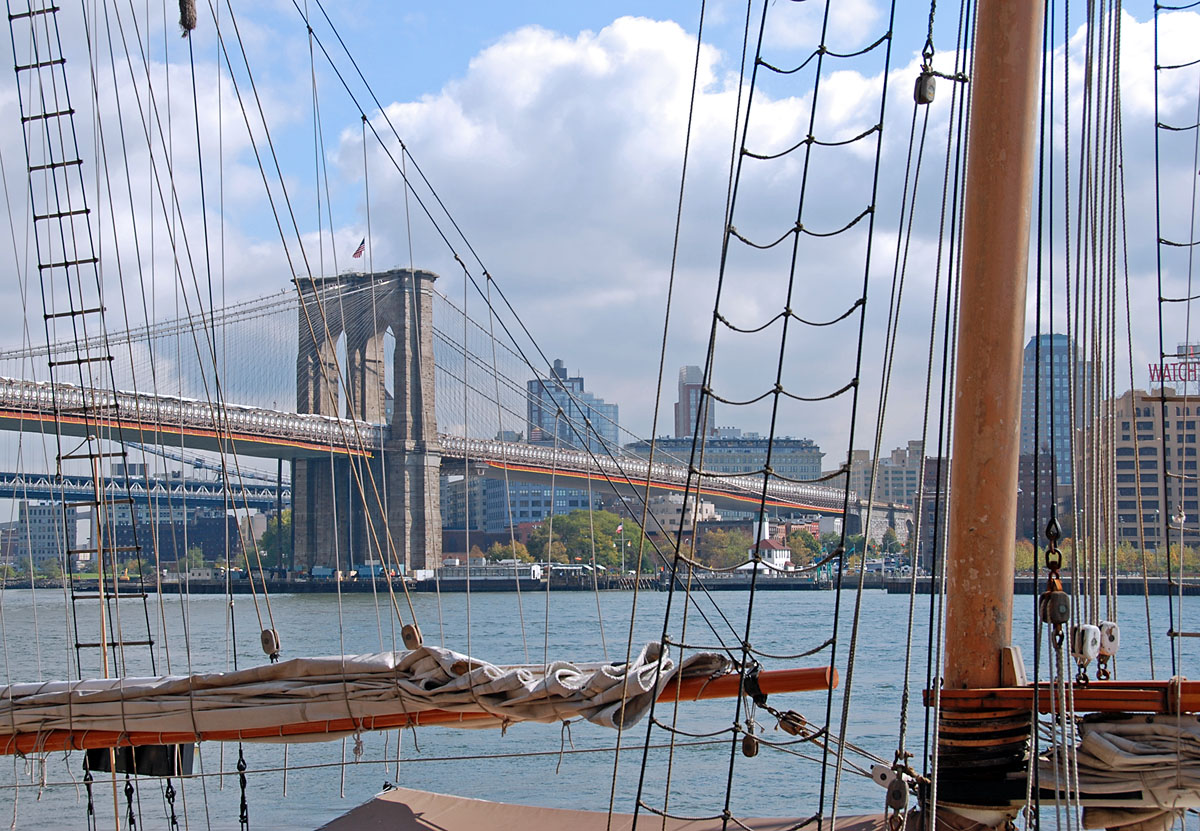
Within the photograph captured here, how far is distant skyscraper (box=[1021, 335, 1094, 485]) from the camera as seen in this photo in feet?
19.1

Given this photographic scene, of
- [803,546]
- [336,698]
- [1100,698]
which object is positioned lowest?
[803,546]

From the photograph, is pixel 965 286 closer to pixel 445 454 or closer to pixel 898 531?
pixel 445 454

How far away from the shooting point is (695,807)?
12273 mm

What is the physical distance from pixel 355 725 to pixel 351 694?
0.22 metres

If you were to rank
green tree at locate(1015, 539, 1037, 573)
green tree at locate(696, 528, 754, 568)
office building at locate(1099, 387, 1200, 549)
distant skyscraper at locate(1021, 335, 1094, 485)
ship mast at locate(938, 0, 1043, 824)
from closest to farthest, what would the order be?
ship mast at locate(938, 0, 1043, 824) → distant skyscraper at locate(1021, 335, 1094, 485) → office building at locate(1099, 387, 1200, 549) → green tree at locate(1015, 539, 1037, 573) → green tree at locate(696, 528, 754, 568)

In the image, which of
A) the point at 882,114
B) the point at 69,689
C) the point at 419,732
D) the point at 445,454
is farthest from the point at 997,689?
the point at 445,454

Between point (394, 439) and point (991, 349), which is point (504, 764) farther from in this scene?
point (394, 439)

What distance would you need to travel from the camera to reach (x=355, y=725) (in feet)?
18.6

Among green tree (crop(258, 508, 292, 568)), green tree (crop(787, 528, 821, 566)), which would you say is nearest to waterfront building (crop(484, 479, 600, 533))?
green tree (crop(787, 528, 821, 566))

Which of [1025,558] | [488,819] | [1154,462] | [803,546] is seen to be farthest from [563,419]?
[803,546]

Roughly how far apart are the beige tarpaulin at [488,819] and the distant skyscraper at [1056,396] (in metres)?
2.13

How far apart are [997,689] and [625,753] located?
1187 centimetres

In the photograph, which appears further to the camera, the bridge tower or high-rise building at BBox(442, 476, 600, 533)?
high-rise building at BBox(442, 476, 600, 533)

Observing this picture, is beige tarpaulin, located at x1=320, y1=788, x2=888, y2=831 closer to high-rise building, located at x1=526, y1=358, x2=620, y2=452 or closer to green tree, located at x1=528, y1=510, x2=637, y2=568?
high-rise building, located at x1=526, y1=358, x2=620, y2=452
